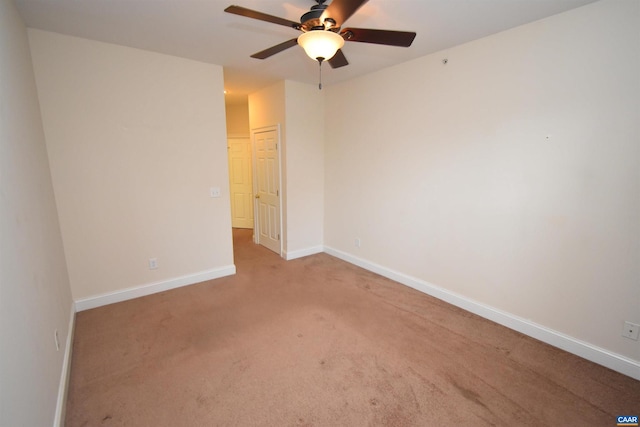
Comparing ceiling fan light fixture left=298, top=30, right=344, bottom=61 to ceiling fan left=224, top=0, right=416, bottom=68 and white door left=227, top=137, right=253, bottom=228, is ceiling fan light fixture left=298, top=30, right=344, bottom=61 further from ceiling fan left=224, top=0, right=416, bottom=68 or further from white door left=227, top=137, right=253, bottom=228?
white door left=227, top=137, right=253, bottom=228

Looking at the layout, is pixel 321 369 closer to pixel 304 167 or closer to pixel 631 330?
pixel 631 330

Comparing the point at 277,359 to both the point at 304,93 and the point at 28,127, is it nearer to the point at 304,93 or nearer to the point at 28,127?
the point at 28,127

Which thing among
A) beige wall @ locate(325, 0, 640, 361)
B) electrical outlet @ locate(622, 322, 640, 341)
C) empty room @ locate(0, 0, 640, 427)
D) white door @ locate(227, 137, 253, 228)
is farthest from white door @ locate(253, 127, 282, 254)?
electrical outlet @ locate(622, 322, 640, 341)

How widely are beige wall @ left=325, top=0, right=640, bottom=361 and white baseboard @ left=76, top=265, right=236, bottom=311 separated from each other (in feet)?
7.63

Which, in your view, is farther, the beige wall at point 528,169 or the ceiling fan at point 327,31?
the beige wall at point 528,169

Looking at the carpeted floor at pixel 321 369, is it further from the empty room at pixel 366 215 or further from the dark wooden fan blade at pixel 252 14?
the dark wooden fan blade at pixel 252 14

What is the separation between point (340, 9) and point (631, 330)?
2.95m

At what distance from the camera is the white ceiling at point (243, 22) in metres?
2.01

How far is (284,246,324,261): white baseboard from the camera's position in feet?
14.4

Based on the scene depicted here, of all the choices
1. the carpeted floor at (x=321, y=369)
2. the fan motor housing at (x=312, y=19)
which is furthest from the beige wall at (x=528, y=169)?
the fan motor housing at (x=312, y=19)

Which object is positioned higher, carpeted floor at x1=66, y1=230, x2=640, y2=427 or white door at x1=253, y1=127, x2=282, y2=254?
white door at x1=253, y1=127, x2=282, y2=254

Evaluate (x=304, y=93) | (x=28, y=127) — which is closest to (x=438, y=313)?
(x=304, y=93)

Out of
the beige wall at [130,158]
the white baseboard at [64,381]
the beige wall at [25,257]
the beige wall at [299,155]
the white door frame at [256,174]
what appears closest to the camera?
the beige wall at [25,257]

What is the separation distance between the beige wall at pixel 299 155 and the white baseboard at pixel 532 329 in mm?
1443
